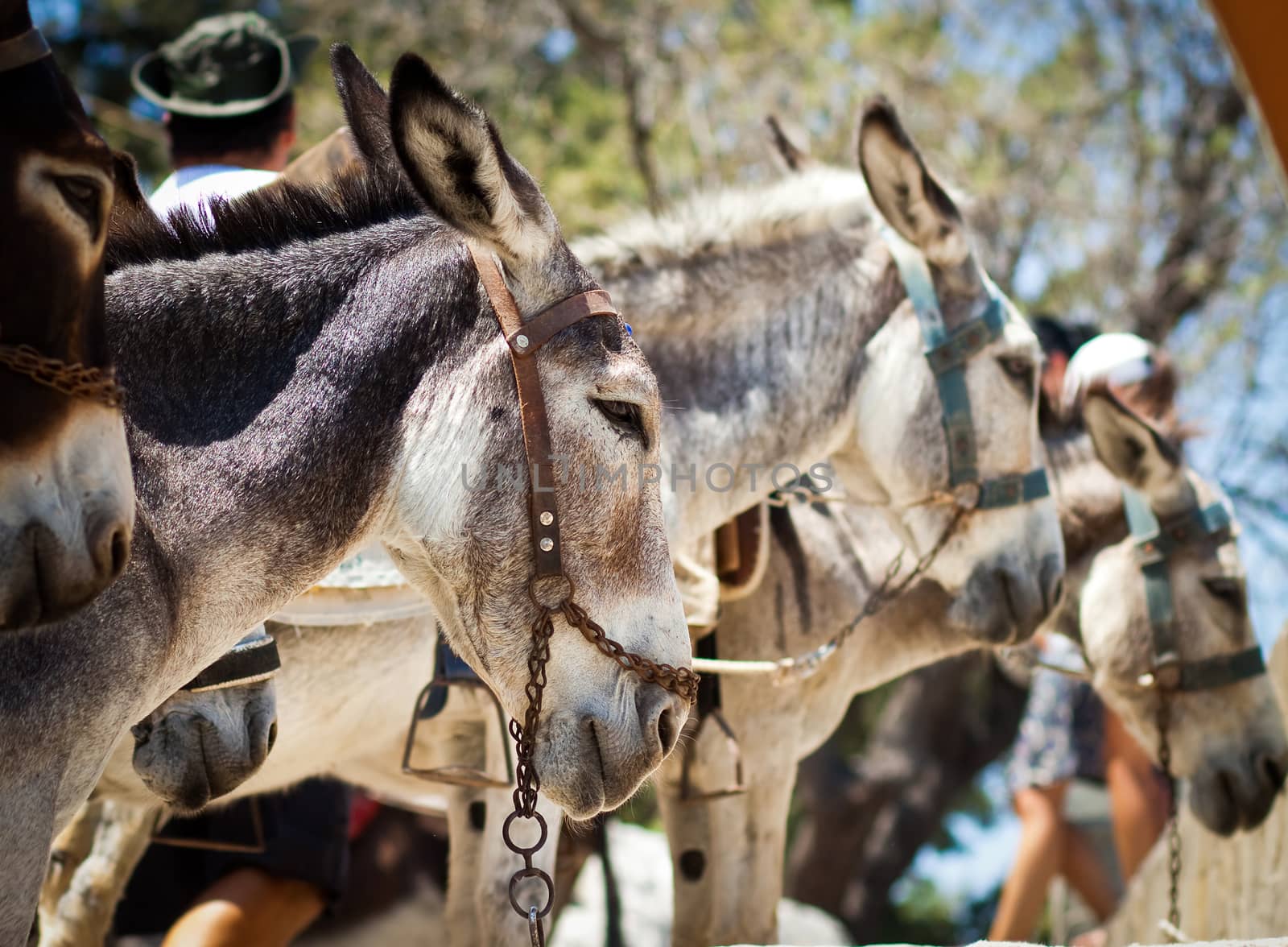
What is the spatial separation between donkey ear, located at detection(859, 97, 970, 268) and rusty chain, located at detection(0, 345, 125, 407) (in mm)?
2746

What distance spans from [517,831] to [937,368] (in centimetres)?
193

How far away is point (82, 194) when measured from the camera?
1.91 meters

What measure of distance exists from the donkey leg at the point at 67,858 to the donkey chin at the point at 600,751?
273 centimetres

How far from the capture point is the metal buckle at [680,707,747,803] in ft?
13.8

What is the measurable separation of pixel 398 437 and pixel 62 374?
664 mm

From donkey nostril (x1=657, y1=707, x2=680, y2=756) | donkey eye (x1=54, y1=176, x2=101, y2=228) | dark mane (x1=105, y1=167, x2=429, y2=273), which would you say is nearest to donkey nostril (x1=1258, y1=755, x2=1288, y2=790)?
donkey nostril (x1=657, y1=707, x2=680, y2=756)

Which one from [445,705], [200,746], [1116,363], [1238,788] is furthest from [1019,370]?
[200,746]

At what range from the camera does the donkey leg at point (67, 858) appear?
4.51m

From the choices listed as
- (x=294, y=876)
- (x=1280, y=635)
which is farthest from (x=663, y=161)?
(x=294, y=876)

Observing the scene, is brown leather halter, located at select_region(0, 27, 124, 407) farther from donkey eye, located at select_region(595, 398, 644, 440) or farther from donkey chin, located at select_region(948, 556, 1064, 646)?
donkey chin, located at select_region(948, 556, 1064, 646)

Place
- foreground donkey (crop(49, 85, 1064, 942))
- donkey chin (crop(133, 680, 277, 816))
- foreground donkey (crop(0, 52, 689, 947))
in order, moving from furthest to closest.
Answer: foreground donkey (crop(49, 85, 1064, 942))
donkey chin (crop(133, 680, 277, 816))
foreground donkey (crop(0, 52, 689, 947))

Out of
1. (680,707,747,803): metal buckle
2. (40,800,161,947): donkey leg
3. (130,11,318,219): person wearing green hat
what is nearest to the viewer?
(680,707,747,803): metal buckle

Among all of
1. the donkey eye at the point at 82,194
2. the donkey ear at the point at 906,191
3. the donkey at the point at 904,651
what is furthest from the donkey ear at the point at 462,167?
the donkey at the point at 904,651

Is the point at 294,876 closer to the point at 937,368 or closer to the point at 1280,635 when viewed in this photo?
the point at 937,368
